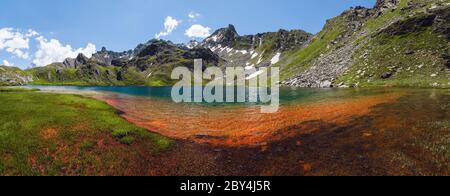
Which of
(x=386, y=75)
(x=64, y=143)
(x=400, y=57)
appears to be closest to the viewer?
(x=64, y=143)

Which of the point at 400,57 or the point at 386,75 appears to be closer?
the point at 386,75

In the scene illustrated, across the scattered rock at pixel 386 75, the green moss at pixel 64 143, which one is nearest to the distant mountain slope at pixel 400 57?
the scattered rock at pixel 386 75

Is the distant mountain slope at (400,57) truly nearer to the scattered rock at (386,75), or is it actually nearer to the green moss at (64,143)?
the scattered rock at (386,75)

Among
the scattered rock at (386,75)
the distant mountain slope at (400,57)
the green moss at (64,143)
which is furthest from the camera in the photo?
the scattered rock at (386,75)

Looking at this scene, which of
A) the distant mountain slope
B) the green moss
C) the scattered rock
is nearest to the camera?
the green moss

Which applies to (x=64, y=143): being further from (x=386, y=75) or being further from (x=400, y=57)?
(x=400, y=57)

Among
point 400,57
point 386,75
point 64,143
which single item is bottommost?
point 64,143

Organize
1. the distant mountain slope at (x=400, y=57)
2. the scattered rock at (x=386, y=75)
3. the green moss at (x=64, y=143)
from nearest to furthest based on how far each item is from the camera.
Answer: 1. the green moss at (x=64, y=143)
2. the distant mountain slope at (x=400, y=57)
3. the scattered rock at (x=386, y=75)

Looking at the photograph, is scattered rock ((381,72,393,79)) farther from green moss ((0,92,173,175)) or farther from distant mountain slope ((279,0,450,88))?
green moss ((0,92,173,175))

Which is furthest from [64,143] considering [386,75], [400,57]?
[400,57]

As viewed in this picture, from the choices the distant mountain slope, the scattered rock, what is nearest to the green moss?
the distant mountain slope

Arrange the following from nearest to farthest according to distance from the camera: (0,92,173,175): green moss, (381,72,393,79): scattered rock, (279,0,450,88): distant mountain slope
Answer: (0,92,173,175): green moss, (279,0,450,88): distant mountain slope, (381,72,393,79): scattered rock
